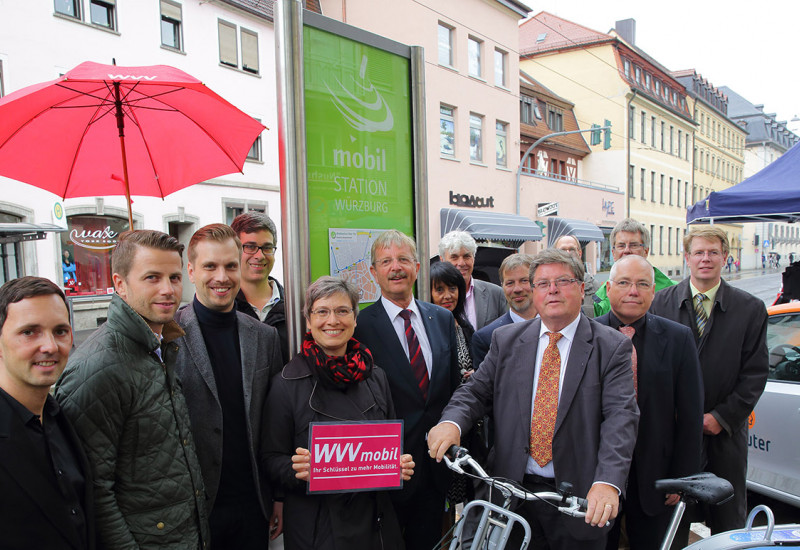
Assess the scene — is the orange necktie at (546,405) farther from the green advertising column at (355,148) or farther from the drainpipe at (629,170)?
the drainpipe at (629,170)

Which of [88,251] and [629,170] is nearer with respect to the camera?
[88,251]

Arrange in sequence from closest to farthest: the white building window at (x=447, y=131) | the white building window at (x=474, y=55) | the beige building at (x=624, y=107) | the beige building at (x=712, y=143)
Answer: the white building window at (x=447, y=131)
the white building window at (x=474, y=55)
the beige building at (x=624, y=107)
the beige building at (x=712, y=143)

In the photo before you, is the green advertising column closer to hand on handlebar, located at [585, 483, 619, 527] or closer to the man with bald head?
the man with bald head

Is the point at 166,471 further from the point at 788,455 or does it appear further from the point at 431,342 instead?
the point at 788,455

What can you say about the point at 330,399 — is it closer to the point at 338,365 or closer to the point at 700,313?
the point at 338,365

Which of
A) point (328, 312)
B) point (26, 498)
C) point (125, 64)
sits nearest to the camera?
point (26, 498)

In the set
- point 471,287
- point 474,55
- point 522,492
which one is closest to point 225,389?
point 522,492

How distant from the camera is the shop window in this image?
1544 centimetres

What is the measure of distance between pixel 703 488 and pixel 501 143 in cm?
2319

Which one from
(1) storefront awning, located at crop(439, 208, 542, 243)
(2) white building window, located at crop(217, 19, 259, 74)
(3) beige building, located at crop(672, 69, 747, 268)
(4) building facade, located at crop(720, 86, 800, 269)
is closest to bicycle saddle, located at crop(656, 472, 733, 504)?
(1) storefront awning, located at crop(439, 208, 542, 243)

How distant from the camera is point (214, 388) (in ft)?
8.14

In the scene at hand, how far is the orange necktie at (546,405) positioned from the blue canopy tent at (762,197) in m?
5.98

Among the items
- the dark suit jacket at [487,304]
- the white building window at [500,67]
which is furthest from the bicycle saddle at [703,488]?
the white building window at [500,67]

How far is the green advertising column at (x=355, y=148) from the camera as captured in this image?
3.16 metres
